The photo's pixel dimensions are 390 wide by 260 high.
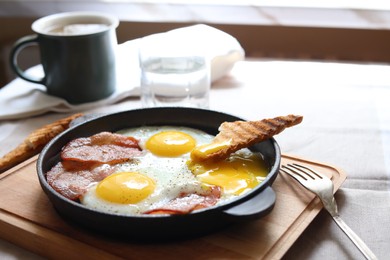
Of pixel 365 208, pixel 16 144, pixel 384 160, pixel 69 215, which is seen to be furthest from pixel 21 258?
pixel 384 160

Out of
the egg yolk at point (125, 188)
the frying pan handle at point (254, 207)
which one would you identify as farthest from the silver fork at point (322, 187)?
the egg yolk at point (125, 188)

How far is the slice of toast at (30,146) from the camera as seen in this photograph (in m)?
1.14

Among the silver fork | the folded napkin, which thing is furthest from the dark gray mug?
the silver fork

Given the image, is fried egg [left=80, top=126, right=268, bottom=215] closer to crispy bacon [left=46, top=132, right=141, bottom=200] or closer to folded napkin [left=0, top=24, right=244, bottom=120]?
crispy bacon [left=46, top=132, right=141, bottom=200]

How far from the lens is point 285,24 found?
221 centimetres

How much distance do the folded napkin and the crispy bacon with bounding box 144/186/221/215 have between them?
0.56 metres

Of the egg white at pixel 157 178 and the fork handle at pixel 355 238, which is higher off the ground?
the egg white at pixel 157 178

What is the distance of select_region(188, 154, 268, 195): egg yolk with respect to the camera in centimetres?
95

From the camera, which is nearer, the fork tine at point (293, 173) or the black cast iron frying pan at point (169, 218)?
the black cast iron frying pan at point (169, 218)

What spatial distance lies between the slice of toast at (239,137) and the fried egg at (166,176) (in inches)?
0.8

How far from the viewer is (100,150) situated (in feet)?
3.50

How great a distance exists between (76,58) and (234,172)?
1.93ft

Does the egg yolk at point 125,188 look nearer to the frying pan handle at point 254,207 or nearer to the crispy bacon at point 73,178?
the crispy bacon at point 73,178

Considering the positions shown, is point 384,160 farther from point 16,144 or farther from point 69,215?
point 16,144
